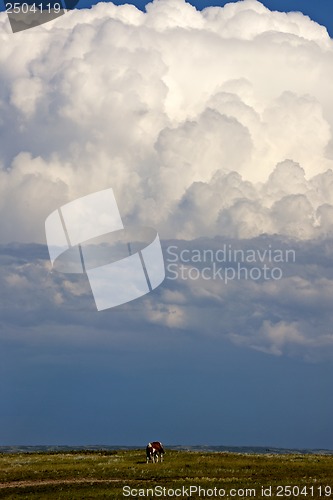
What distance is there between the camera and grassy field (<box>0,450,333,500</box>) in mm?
55500

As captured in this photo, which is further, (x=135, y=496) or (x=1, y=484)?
(x=1, y=484)

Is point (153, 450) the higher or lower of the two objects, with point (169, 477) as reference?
lower

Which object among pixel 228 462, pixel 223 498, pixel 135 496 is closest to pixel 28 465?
pixel 228 462

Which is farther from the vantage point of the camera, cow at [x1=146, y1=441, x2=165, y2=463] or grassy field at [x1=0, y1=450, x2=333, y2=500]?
cow at [x1=146, y1=441, x2=165, y2=463]

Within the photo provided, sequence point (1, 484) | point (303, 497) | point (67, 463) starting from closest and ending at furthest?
point (303, 497) → point (1, 484) → point (67, 463)

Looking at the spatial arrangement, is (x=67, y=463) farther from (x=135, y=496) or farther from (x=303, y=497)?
(x=303, y=497)

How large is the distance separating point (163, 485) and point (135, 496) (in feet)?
16.0

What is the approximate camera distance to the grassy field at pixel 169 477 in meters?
55.5

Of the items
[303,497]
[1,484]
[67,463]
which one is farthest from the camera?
[67,463]

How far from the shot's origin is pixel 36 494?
192ft

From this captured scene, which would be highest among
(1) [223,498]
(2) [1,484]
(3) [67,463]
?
(1) [223,498]

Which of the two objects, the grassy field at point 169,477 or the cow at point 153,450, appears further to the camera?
the cow at point 153,450

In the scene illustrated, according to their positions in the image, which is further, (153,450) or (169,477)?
(153,450)

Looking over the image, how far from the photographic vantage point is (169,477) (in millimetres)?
64938
